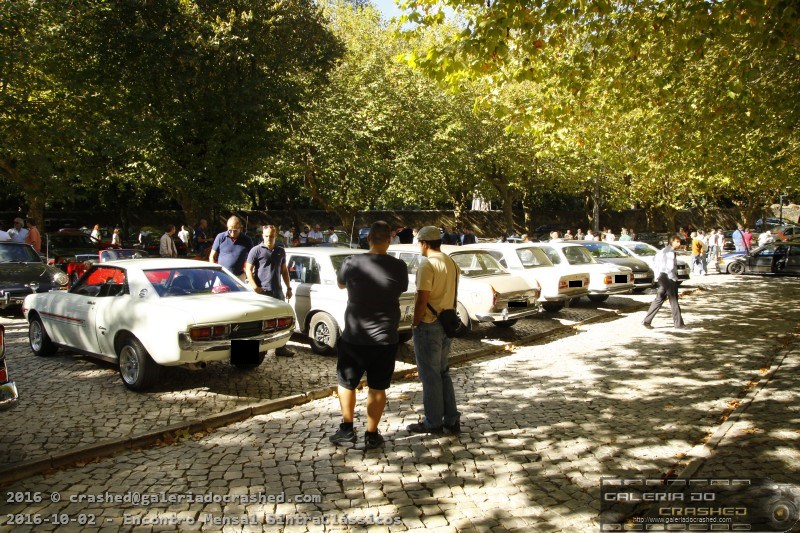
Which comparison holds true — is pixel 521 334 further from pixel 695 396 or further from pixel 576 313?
pixel 695 396

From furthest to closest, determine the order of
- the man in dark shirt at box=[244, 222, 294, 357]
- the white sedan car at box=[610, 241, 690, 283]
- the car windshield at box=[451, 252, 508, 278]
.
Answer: the white sedan car at box=[610, 241, 690, 283] < the car windshield at box=[451, 252, 508, 278] < the man in dark shirt at box=[244, 222, 294, 357]

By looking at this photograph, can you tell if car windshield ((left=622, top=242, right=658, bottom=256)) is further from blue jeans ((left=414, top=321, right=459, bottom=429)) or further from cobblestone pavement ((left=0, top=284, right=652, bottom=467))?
blue jeans ((left=414, top=321, right=459, bottom=429))

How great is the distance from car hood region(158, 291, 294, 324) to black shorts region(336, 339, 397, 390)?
6.83ft

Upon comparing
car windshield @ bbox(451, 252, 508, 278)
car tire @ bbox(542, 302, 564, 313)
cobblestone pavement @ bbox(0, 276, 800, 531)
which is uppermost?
car windshield @ bbox(451, 252, 508, 278)

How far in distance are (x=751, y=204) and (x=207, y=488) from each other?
47.0 m

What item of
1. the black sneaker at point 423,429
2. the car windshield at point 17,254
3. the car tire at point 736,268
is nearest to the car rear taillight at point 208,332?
the black sneaker at point 423,429

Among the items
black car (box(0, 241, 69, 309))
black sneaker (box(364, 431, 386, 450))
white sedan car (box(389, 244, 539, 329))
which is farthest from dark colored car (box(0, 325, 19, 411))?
black car (box(0, 241, 69, 309))

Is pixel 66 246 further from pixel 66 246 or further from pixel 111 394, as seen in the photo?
pixel 111 394

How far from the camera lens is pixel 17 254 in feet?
45.2

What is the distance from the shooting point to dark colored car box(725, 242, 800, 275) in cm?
2227

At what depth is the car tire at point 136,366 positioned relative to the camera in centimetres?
686

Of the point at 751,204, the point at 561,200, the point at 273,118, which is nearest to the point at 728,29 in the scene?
the point at 273,118

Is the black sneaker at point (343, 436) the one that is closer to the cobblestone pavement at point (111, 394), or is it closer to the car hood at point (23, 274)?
the cobblestone pavement at point (111, 394)

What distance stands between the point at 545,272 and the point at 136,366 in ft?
29.4
